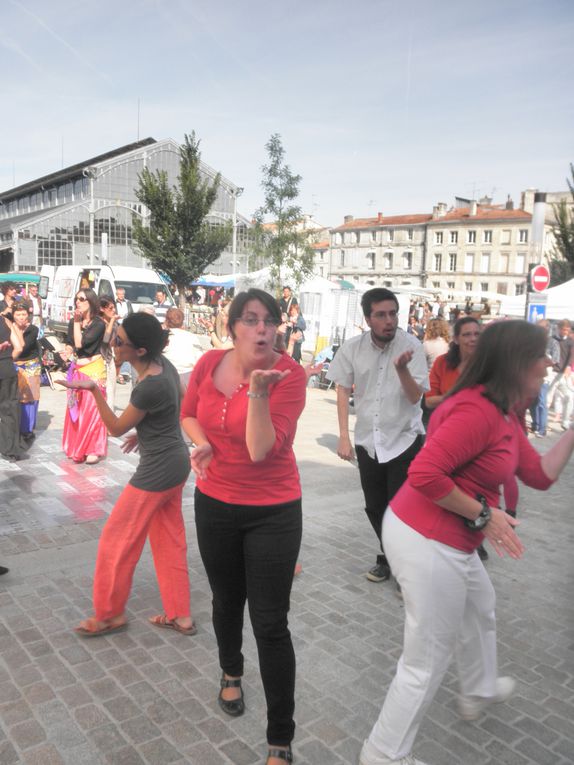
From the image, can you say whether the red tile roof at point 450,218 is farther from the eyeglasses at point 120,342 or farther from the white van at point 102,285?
the eyeglasses at point 120,342

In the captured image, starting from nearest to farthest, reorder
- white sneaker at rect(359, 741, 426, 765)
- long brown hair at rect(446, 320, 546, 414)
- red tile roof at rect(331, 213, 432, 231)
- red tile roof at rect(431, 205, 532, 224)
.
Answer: long brown hair at rect(446, 320, 546, 414)
white sneaker at rect(359, 741, 426, 765)
red tile roof at rect(431, 205, 532, 224)
red tile roof at rect(331, 213, 432, 231)

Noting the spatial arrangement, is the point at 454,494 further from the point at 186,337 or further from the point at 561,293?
the point at 561,293

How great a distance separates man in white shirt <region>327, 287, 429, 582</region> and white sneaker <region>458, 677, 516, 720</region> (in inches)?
58.2

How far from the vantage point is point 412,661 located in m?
2.46

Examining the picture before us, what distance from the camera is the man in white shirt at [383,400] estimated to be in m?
4.37

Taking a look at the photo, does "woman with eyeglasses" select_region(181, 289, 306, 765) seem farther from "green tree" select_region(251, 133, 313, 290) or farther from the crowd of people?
"green tree" select_region(251, 133, 313, 290)

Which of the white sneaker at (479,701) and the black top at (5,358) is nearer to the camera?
the white sneaker at (479,701)

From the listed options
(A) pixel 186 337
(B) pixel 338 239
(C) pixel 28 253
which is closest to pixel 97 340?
(A) pixel 186 337

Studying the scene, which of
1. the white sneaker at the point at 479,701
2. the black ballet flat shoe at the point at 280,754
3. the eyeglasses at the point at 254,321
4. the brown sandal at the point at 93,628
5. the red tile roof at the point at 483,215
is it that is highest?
the red tile roof at the point at 483,215

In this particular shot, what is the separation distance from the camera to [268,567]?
257cm

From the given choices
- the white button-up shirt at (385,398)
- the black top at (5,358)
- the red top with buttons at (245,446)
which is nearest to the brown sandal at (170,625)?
the red top with buttons at (245,446)

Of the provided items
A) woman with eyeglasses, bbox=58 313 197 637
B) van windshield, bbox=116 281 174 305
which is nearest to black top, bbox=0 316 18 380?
woman with eyeglasses, bbox=58 313 197 637

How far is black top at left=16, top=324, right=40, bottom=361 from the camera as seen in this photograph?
8102 millimetres

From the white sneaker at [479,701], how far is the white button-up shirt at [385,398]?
5.38 feet
